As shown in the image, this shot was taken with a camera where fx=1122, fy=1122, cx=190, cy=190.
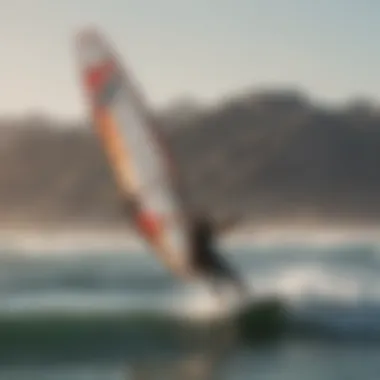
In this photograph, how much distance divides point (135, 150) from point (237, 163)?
0.18 meters

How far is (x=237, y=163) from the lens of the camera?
1.94 m

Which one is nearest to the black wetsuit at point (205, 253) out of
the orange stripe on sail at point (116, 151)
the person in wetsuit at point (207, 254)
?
the person in wetsuit at point (207, 254)

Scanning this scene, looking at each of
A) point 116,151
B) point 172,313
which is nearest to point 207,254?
point 172,313

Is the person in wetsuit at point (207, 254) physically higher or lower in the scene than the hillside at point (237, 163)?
lower

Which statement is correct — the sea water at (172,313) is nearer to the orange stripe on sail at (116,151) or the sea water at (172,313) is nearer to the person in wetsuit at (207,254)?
the person in wetsuit at (207,254)

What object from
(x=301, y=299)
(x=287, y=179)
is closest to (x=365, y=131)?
(x=287, y=179)

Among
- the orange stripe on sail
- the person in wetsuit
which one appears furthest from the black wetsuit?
the orange stripe on sail

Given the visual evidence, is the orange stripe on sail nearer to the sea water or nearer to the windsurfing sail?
the windsurfing sail

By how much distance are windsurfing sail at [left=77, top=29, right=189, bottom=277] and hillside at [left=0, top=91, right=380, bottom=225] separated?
3 centimetres

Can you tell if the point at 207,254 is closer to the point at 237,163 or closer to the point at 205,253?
the point at 205,253

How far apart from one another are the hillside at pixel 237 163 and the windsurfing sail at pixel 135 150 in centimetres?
3

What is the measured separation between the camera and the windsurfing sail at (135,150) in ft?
6.25

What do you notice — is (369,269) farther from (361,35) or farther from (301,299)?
(361,35)

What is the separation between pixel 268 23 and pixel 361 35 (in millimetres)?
172
